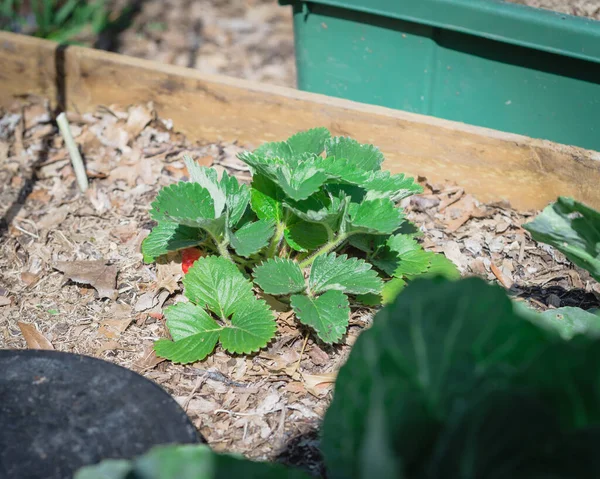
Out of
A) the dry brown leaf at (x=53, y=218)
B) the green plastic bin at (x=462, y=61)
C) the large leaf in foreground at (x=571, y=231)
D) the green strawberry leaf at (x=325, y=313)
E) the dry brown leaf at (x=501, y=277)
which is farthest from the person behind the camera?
the dry brown leaf at (x=53, y=218)

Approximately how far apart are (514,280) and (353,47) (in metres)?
1.05

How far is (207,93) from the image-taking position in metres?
2.36

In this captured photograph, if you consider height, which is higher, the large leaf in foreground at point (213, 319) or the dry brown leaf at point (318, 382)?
the large leaf in foreground at point (213, 319)

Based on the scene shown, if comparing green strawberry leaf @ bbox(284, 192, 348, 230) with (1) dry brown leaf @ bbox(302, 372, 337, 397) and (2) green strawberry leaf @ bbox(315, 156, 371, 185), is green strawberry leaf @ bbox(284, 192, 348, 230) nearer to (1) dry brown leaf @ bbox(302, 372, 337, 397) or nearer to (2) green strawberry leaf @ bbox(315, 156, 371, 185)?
(2) green strawberry leaf @ bbox(315, 156, 371, 185)

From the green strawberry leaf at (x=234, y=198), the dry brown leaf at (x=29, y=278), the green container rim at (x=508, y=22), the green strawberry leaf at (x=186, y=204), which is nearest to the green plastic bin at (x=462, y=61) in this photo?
the green container rim at (x=508, y=22)

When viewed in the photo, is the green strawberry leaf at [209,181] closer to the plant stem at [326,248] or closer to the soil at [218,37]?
the plant stem at [326,248]

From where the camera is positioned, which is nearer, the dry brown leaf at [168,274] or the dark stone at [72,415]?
the dark stone at [72,415]

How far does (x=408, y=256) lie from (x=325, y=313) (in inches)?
12.9

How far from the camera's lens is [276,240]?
1.87 metres

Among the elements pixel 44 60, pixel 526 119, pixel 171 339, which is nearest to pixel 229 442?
pixel 171 339

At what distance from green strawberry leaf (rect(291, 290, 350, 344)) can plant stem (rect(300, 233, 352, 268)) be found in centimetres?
13

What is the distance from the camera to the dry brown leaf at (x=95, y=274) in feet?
6.32

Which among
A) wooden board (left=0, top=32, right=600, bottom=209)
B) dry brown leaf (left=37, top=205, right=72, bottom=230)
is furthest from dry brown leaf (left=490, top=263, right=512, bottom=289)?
dry brown leaf (left=37, top=205, right=72, bottom=230)

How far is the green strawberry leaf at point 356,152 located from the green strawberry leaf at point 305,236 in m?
0.20
